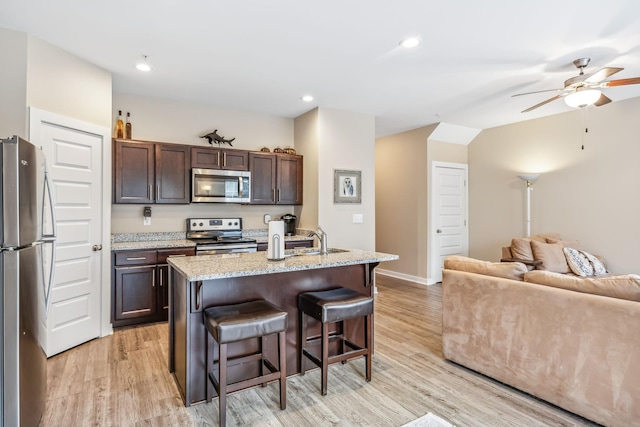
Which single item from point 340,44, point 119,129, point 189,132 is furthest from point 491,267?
point 119,129

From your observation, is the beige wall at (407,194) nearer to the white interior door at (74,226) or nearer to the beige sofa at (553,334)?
the beige sofa at (553,334)

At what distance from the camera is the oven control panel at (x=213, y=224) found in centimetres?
470

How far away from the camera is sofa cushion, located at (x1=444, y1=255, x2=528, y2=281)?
2.52 m

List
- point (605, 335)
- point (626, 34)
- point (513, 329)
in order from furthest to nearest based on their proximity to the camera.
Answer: point (626, 34) < point (513, 329) < point (605, 335)

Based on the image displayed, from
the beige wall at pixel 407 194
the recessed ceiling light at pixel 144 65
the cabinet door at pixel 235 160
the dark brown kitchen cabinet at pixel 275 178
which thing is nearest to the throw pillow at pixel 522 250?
the beige wall at pixel 407 194

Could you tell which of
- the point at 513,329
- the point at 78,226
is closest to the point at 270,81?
the point at 78,226

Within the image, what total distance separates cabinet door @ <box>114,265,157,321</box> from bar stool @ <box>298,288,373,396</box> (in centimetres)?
213

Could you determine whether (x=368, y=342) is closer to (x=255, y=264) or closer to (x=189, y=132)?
(x=255, y=264)

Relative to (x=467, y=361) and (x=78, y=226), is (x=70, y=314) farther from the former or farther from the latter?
(x=467, y=361)

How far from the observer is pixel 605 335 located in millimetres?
1999

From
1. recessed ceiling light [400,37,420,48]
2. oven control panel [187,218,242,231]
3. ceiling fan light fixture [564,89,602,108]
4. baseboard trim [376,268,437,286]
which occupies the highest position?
recessed ceiling light [400,37,420,48]

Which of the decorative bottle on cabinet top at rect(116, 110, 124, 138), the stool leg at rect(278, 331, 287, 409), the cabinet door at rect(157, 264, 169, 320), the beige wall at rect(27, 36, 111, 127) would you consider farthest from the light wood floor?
the decorative bottle on cabinet top at rect(116, 110, 124, 138)

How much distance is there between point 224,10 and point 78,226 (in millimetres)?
2418

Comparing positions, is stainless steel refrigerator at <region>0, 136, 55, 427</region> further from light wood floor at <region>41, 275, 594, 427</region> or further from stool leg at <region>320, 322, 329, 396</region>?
stool leg at <region>320, 322, 329, 396</region>
